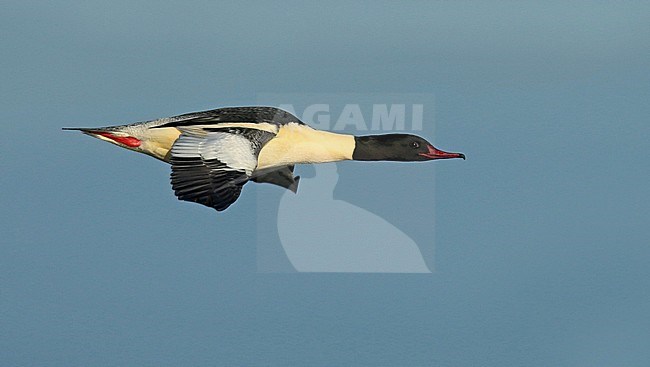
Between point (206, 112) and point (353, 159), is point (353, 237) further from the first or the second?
point (206, 112)

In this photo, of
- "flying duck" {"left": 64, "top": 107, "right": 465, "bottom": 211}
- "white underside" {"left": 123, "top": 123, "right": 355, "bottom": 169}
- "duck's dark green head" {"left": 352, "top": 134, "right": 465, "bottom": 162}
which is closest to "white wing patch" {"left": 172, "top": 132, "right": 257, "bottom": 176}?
"flying duck" {"left": 64, "top": 107, "right": 465, "bottom": 211}

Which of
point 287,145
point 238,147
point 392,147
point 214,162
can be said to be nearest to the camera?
point 214,162

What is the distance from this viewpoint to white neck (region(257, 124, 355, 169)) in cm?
529

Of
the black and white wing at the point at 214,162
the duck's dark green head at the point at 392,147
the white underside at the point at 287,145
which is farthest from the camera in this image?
the duck's dark green head at the point at 392,147

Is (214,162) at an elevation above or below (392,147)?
below

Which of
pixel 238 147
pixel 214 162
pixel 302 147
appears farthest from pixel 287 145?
pixel 214 162

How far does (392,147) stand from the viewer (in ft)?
18.2

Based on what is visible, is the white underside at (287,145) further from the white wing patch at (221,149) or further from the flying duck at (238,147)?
the white wing patch at (221,149)

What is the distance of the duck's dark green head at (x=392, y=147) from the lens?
5523 mm

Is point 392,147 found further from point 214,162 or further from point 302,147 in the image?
point 214,162

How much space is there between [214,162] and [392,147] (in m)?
0.93

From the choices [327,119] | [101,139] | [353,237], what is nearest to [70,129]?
[101,139]

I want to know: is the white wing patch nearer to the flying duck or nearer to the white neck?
the flying duck

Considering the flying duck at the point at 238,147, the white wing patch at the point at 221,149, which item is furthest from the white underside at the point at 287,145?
the white wing patch at the point at 221,149
